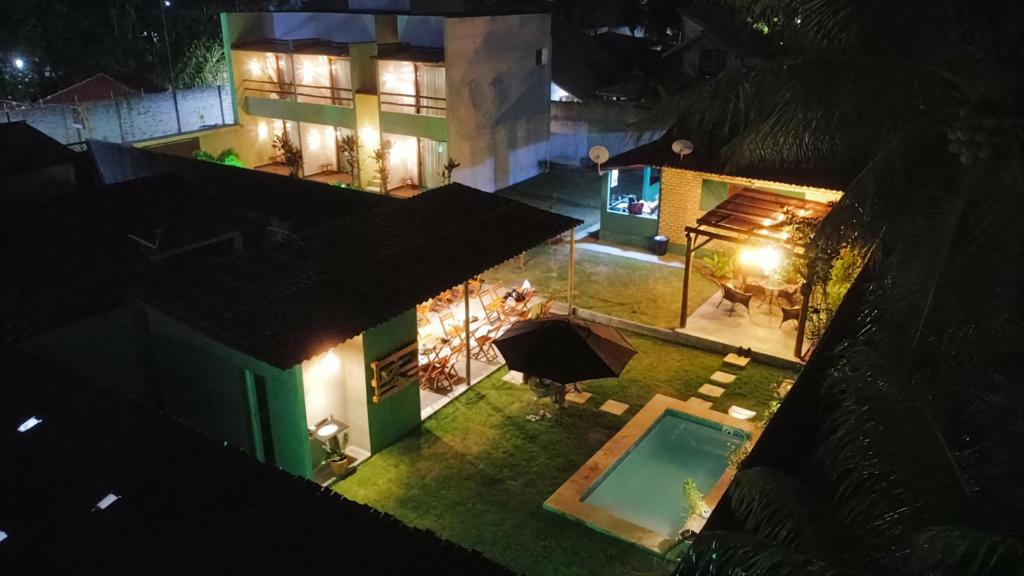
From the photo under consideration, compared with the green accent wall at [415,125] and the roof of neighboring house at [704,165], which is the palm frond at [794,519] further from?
the green accent wall at [415,125]

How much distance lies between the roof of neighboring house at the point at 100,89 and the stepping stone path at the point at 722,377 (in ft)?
112

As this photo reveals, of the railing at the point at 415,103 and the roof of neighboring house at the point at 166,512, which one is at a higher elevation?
the railing at the point at 415,103

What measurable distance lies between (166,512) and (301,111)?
25.3 meters

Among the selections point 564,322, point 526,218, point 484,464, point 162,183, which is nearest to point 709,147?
point 526,218

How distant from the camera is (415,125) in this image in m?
27.6

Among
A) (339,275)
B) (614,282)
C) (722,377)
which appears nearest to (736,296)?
(722,377)

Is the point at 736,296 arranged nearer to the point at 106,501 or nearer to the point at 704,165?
the point at 704,165

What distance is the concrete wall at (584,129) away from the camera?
31000mm

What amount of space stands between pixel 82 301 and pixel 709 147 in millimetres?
15073

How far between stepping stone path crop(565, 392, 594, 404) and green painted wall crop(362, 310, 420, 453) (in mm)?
2807

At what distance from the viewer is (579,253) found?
21875 millimetres

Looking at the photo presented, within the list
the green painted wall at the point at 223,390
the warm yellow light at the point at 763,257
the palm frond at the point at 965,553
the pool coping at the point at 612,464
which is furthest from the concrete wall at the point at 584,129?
the palm frond at the point at 965,553

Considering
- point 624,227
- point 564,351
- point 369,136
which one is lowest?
point 624,227

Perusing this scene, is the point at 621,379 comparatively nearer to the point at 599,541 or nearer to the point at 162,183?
the point at 599,541
